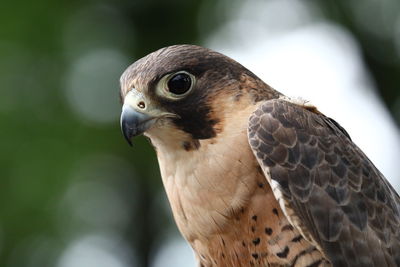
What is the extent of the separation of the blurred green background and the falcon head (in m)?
9.67

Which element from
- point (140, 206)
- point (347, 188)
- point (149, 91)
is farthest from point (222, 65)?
point (140, 206)

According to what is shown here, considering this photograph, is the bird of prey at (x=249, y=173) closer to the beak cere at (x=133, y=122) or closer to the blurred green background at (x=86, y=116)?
the beak cere at (x=133, y=122)

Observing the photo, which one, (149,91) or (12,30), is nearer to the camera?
(149,91)

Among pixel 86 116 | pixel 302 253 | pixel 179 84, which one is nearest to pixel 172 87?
pixel 179 84

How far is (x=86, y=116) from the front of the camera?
14227mm

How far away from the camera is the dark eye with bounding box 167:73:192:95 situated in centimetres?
366

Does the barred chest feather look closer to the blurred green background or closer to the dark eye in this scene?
the dark eye

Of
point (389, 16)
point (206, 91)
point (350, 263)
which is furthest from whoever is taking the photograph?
point (389, 16)

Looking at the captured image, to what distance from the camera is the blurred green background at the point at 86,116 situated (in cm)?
1373

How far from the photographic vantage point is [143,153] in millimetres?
14328

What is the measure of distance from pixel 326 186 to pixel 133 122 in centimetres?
111

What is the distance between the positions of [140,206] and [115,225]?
2.48ft

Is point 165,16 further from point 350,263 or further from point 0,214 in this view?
point 350,263

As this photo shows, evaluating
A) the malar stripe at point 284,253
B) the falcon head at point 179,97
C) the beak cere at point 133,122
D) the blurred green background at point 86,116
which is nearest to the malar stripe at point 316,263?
the malar stripe at point 284,253
